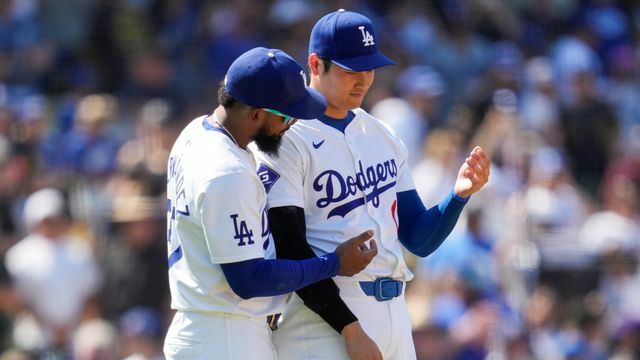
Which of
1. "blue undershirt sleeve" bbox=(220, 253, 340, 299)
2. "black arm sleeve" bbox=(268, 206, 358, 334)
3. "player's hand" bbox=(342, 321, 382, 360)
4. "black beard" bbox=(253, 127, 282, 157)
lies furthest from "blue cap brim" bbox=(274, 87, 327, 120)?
"player's hand" bbox=(342, 321, 382, 360)

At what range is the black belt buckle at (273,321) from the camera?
3959 mm

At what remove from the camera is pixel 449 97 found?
853 cm

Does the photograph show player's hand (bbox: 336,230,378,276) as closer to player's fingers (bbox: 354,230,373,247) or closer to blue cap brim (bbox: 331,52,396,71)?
player's fingers (bbox: 354,230,373,247)

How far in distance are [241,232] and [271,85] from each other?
1.51ft

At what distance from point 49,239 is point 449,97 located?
9.95 ft

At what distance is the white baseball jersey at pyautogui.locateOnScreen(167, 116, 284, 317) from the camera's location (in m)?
3.55

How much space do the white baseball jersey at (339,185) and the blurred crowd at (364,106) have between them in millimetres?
3200

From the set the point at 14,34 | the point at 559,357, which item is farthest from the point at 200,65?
the point at 559,357

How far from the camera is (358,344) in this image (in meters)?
3.85

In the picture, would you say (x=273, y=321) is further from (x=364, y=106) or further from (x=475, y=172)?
(x=364, y=106)

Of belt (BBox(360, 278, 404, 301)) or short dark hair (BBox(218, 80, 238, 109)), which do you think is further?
belt (BBox(360, 278, 404, 301))

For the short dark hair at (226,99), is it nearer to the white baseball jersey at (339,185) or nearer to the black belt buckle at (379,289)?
the white baseball jersey at (339,185)

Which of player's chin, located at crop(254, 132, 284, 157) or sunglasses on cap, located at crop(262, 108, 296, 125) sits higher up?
sunglasses on cap, located at crop(262, 108, 296, 125)

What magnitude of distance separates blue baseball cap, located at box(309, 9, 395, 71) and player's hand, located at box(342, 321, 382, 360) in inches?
34.3
